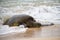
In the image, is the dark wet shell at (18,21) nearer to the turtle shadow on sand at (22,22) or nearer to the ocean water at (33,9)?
the turtle shadow on sand at (22,22)

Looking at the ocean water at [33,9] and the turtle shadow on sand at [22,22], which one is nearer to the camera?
the turtle shadow on sand at [22,22]

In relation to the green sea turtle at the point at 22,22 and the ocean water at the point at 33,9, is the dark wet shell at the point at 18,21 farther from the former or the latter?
the ocean water at the point at 33,9

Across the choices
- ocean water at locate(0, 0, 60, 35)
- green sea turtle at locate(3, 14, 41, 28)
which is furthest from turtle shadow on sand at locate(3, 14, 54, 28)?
ocean water at locate(0, 0, 60, 35)

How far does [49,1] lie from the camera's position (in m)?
3.57

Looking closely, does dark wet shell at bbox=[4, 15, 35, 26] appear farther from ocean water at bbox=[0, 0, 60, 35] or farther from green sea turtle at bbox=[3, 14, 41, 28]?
ocean water at bbox=[0, 0, 60, 35]

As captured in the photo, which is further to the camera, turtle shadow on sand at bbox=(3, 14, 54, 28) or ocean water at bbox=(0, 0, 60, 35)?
ocean water at bbox=(0, 0, 60, 35)

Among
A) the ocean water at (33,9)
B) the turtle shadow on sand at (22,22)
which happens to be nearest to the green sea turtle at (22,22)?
the turtle shadow on sand at (22,22)

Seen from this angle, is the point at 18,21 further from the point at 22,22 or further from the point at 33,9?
the point at 33,9

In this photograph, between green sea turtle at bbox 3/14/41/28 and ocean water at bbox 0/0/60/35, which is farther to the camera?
ocean water at bbox 0/0/60/35

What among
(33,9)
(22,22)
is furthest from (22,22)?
(33,9)

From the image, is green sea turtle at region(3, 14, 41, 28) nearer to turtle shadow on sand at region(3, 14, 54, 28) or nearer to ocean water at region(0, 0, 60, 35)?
turtle shadow on sand at region(3, 14, 54, 28)

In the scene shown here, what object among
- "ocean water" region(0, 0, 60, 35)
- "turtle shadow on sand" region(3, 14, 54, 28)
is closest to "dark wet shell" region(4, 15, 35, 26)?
"turtle shadow on sand" region(3, 14, 54, 28)

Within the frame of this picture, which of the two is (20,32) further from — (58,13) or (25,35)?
(58,13)

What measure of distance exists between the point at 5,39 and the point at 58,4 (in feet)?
6.56
